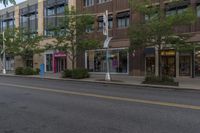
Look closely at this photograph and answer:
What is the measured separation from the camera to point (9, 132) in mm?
7137

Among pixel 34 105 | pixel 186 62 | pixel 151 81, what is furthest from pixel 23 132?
pixel 186 62

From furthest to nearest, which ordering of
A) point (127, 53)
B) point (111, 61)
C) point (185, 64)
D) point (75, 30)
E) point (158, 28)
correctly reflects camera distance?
point (111, 61) < point (127, 53) < point (75, 30) < point (185, 64) < point (158, 28)

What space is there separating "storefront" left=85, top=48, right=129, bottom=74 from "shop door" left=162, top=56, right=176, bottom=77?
4.16 metres

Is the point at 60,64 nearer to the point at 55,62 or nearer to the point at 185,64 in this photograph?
the point at 55,62

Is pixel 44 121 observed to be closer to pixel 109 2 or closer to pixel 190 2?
pixel 190 2

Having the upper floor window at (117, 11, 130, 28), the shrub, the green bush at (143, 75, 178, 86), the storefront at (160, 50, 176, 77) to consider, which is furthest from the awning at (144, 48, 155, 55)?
the green bush at (143, 75, 178, 86)

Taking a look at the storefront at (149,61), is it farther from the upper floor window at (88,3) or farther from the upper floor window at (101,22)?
the upper floor window at (88,3)

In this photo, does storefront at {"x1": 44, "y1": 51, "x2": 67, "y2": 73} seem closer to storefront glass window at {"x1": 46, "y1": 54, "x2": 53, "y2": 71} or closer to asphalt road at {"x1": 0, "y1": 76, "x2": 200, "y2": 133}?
storefront glass window at {"x1": 46, "y1": 54, "x2": 53, "y2": 71}

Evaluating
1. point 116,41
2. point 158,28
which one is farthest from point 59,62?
point 158,28

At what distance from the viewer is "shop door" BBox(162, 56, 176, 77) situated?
95.3ft

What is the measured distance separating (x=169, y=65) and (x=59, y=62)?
19.0 metres

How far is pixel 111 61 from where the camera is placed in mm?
34938

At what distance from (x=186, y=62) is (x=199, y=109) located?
61.8 feet

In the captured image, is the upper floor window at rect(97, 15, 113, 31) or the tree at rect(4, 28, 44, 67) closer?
the upper floor window at rect(97, 15, 113, 31)
